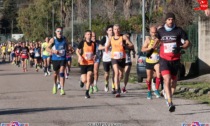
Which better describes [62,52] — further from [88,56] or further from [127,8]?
[127,8]

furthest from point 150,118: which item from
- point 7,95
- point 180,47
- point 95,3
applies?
point 95,3

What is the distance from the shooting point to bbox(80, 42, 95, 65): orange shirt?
1555 centimetres

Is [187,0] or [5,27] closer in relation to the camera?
[187,0]

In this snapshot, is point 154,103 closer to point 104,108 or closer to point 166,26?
point 104,108

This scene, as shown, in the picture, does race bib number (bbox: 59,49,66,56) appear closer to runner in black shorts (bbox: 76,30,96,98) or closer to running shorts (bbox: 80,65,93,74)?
runner in black shorts (bbox: 76,30,96,98)

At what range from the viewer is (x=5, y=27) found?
134250 millimetres

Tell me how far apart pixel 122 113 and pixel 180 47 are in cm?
189

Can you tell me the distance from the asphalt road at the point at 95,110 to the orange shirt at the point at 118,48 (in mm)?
1164

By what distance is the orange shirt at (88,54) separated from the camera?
15.6 m

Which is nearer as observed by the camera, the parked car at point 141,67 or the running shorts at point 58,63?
the running shorts at point 58,63

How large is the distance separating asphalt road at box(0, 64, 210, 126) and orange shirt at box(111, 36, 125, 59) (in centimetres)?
116

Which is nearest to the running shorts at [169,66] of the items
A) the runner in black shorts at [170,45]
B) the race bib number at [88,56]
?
the runner in black shorts at [170,45]

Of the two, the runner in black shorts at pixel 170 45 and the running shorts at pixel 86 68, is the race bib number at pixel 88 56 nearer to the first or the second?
the running shorts at pixel 86 68

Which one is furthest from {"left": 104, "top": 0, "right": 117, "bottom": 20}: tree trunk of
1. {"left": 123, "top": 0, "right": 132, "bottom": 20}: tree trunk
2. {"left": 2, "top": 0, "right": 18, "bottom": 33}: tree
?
{"left": 2, "top": 0, "right": 18, "bottom": 33}: tree
